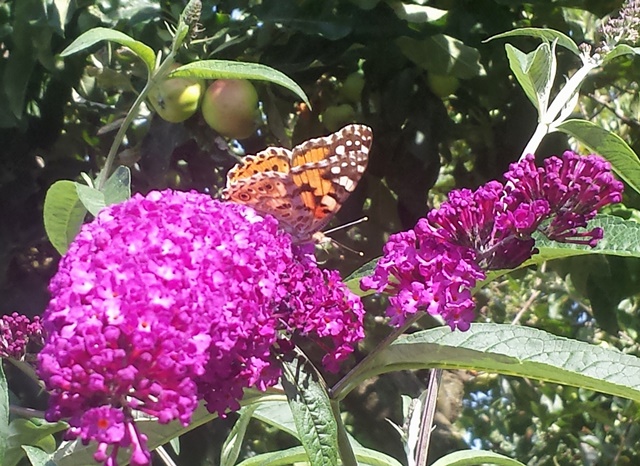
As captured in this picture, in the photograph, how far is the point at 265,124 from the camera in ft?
5.70

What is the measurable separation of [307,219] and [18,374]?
691 millimetres

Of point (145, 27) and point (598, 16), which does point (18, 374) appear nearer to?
point (145, 27)

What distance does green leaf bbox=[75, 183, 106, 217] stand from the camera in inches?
33.3

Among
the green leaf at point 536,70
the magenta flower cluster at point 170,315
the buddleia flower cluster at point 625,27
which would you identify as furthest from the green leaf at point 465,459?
the buddleia flower cluster at point 625,27

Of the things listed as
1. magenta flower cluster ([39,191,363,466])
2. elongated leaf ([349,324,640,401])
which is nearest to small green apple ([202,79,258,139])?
magenta flower cluster ([39,191,363,466])

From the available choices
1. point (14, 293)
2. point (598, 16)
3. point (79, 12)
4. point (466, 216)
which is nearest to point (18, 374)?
point (14, 293)

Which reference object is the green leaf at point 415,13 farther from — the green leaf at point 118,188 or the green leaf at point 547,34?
the green leaf at point 118,188

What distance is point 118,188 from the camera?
925mm

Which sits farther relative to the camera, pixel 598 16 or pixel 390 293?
pixel 598 16

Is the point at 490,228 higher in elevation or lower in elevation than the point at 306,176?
higher

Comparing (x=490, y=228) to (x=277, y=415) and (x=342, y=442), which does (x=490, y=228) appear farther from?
(x=277, y=415)

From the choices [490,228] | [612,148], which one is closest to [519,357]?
[490,228]

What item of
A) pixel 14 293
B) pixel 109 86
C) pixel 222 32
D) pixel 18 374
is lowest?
pixel 18 374

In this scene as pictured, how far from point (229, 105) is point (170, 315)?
903mm
